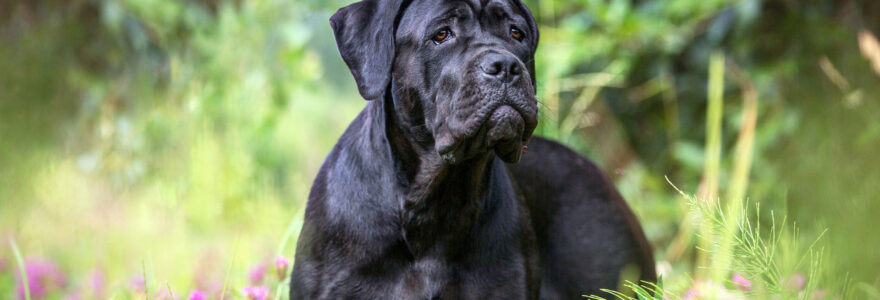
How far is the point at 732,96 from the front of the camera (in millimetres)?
5723

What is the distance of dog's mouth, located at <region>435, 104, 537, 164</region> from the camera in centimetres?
236

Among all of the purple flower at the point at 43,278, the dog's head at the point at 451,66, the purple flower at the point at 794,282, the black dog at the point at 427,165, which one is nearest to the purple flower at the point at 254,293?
the black dog at the point at 427,165

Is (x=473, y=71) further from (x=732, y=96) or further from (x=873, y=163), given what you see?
(x=732, y=96)

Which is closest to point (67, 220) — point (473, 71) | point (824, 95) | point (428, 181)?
point (428, 181)

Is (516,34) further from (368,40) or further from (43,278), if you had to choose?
(43,278)

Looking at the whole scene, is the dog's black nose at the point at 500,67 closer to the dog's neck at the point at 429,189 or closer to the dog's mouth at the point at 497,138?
the dog's mouth at the point at 497,138

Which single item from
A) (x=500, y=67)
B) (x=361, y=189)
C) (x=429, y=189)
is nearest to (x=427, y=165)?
(x=429, y=189)

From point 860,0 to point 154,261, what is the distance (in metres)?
4.39

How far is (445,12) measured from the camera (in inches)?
101

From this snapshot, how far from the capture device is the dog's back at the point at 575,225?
3283 mm

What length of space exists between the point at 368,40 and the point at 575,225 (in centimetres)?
129

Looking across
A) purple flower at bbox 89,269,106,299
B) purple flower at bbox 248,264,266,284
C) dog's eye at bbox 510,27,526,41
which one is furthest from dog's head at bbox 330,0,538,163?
purple flower at bbox 89,269,106,299

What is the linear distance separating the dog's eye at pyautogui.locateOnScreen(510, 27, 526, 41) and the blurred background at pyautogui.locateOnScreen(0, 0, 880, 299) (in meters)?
1.20

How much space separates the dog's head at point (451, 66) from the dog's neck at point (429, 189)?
5cm
